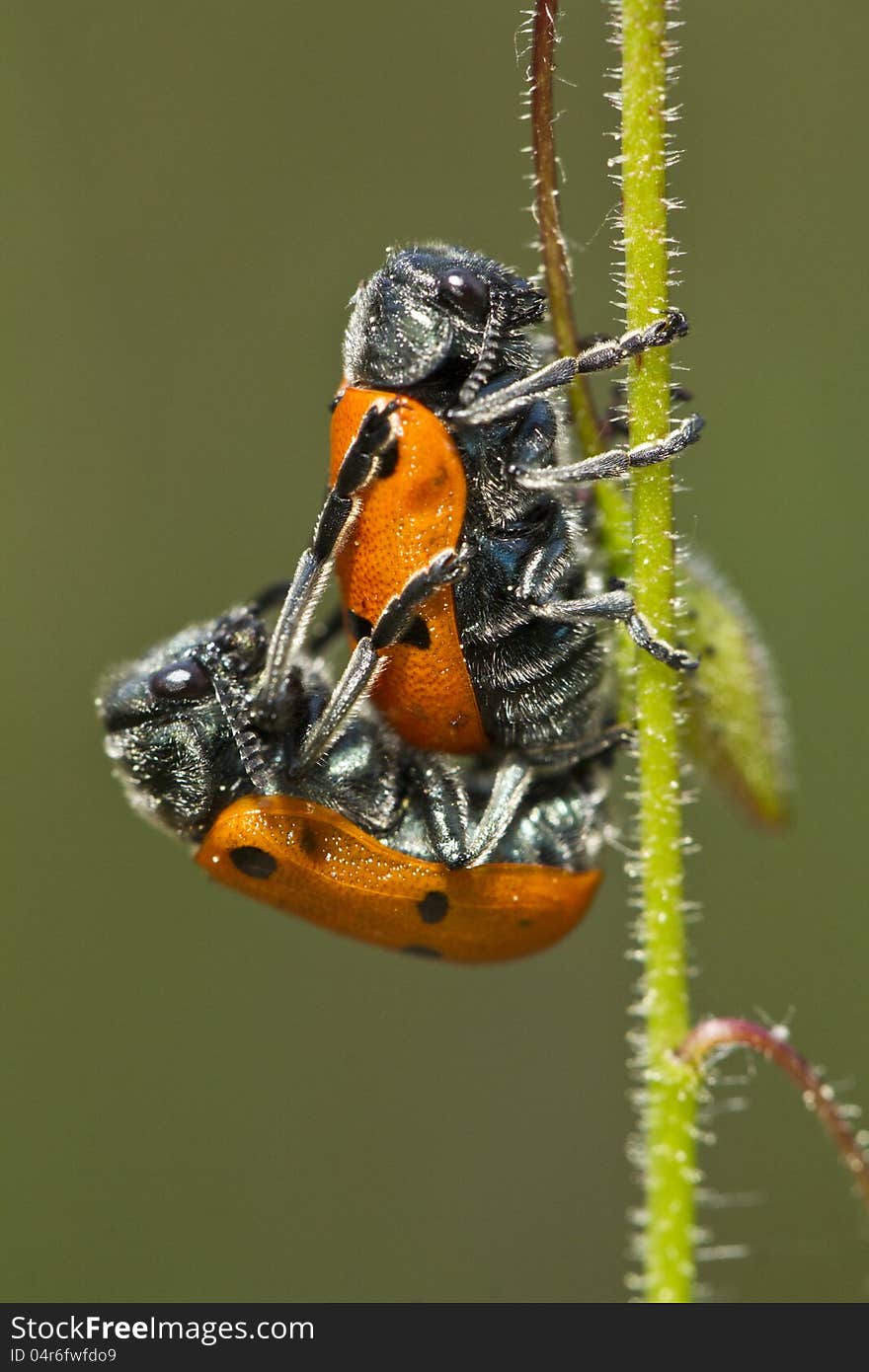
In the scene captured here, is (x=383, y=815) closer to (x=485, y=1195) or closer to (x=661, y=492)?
(x=661, y=492)

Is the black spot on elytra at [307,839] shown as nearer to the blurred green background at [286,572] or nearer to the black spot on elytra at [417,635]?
the black spot on elytra at [417,635]

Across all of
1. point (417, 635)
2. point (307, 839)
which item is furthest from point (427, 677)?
point (307, 839)

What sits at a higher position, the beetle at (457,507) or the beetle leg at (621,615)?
the beetle at (457,507)

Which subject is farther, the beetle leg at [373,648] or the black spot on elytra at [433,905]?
the black spot on elytra at [433,905]

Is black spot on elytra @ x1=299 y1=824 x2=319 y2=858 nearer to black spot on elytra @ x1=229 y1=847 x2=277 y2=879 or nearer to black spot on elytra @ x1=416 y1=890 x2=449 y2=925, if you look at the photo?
black spot on elytra @ x1=229 y1=847 x2=277 y2=879

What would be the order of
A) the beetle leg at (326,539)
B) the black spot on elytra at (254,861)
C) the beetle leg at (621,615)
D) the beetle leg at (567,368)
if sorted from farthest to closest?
the black spot on elytra at (254,861) < the beetle leg at (326,539) < the beetle leg at (621,615) < the beetle leg at (567,368)

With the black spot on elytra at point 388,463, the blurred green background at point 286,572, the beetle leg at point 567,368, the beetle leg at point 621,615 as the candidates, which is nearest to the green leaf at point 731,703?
the beetle leg at point 621,615
